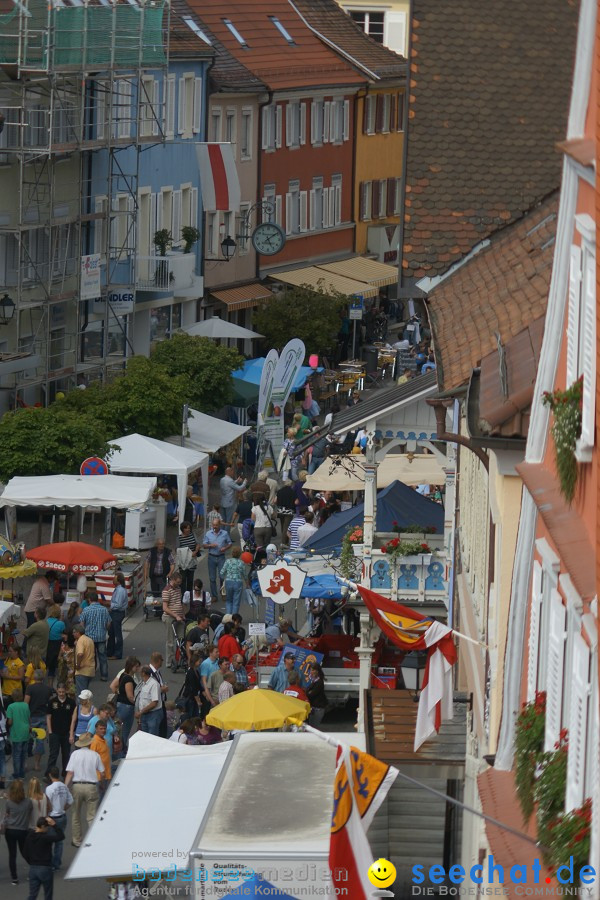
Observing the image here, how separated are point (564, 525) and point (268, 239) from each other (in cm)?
4978

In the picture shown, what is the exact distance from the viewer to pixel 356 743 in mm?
17422

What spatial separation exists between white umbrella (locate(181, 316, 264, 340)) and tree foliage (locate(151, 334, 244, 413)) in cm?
700

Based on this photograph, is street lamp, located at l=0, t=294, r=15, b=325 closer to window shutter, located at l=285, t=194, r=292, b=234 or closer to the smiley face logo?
window shutter, located at l=285, t=194, r=292, b=234

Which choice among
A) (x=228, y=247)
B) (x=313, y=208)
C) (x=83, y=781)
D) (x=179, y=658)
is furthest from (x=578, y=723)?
(x=313, y=208)

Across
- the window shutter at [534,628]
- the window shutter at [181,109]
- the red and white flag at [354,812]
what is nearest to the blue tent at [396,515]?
the red and white flag at [354,812]

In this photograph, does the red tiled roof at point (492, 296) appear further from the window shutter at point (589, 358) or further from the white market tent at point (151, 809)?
the window shutter at point (589, 358)

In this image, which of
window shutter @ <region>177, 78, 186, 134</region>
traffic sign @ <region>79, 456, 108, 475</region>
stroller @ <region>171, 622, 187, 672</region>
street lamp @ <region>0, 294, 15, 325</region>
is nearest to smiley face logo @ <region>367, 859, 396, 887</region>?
stroller @ <region>171, 622, 187, 672</region>

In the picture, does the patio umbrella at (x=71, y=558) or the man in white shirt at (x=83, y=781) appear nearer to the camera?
the man in white shirt at (x=83, y=781)

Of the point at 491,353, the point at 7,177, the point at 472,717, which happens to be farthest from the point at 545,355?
the point at 7,177

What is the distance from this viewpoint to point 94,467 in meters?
30.7

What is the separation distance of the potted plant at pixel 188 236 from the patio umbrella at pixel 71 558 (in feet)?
85.0

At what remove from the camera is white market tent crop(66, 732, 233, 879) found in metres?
A: 15.4

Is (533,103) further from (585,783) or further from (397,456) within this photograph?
(585,783)

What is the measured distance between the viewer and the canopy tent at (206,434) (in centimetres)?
3762
